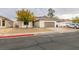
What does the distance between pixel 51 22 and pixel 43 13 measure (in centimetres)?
52

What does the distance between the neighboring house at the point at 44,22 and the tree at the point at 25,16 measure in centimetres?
27

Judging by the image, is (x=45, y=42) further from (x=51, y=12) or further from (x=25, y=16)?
(x=25, y=16)

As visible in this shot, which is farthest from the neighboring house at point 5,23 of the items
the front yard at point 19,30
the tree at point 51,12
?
the tree at point 51,12

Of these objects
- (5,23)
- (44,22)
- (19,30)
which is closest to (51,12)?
(44,22)

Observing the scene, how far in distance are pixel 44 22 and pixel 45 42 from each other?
2.86 ft

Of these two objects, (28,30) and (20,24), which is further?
(28,30)

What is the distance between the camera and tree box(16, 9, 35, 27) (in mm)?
7766

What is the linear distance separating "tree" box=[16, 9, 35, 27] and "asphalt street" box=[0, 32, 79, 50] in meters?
0.79

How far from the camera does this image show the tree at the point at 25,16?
7766mm

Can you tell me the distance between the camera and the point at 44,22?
7.82 metres

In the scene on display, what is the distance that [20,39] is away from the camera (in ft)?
25.2

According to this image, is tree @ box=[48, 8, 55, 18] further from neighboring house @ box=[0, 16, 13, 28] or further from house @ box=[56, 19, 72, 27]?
neighboring house @ box=[0, 16, 13, 28]
